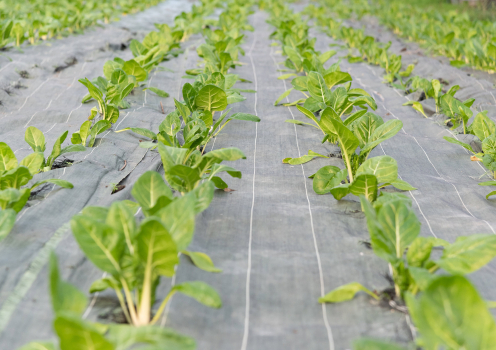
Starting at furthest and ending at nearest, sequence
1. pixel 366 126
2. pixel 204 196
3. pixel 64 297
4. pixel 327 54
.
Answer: pixel 327 54
pixel 366 126
pixel 204 196
pixel 64 297

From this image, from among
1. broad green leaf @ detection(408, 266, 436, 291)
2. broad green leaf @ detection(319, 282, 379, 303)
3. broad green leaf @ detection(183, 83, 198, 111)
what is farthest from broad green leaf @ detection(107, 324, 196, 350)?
broad green leaf @ detection(183, 83, 198, 111)

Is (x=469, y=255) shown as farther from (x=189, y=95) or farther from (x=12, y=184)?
(x=189, y=95)

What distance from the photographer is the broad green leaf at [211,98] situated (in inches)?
87.3

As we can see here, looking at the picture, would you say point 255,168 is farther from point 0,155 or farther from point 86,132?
point 0,155

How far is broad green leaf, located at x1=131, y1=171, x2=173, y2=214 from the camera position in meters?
1.31

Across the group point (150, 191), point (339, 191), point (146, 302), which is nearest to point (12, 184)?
point (150, 191)

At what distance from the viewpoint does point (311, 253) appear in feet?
4.60

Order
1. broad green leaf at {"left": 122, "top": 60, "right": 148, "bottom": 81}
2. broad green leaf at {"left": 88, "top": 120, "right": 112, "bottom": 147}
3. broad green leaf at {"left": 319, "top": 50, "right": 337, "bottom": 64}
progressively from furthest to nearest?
broad green leaf at {"left": 319, "top": 50, "right": 337, "bottom": 64}
broad green leaf at {"left": 122, "top": 60, "right": 148, "bottom": 81}
broad green leaf at {"left": 88, "top": 120, "right": 112, "bottom": 147}

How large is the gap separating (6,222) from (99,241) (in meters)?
0.38

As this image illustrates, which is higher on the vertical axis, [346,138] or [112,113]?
[346,138]

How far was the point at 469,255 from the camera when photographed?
113 cm

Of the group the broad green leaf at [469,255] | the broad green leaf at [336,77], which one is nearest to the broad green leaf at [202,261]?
the broad green leaf at [469,255]

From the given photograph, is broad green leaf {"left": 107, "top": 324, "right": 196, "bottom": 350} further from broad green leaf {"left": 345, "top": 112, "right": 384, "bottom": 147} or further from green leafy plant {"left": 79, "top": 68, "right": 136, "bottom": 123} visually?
green leafy plant {"left": 79, "top": 68, "right": 136, "bottom": 123}

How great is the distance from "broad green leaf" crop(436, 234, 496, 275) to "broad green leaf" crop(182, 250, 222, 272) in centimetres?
57
